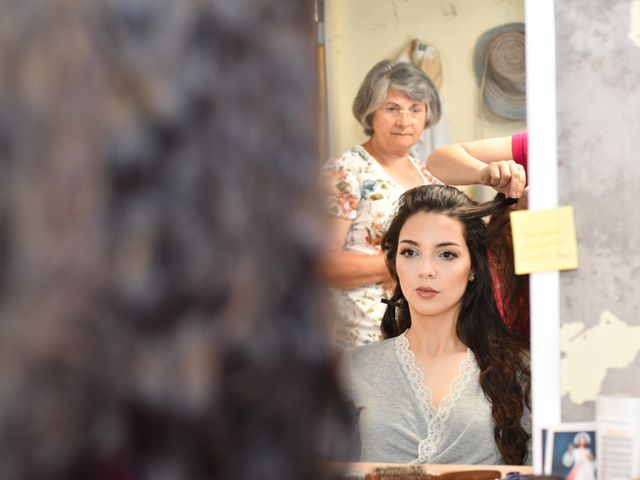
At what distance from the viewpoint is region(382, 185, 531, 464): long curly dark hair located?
147 cm

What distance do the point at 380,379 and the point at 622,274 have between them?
649mm

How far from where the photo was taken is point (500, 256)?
1.67 metres

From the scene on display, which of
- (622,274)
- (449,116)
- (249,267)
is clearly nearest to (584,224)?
(622,274)

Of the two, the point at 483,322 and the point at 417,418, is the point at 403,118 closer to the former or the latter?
the point at 483,322

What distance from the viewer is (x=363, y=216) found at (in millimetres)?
1891

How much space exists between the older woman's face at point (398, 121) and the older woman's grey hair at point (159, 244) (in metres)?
1.73

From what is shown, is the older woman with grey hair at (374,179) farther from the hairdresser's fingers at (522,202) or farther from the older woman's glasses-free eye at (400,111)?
the hairdresser's fingers at (522,202)

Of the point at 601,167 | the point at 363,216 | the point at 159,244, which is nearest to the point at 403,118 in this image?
the point at 363,216

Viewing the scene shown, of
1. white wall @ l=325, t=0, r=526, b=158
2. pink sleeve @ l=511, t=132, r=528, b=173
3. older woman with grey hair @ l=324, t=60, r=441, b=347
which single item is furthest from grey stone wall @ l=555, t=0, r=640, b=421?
white wall @ l=325, t=0, r=526, b=158

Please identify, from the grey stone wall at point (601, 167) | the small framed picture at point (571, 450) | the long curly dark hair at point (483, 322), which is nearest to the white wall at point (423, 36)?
the long curly dark hair at point (483, 322)

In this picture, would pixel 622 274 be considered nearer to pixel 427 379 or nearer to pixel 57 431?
pixel 427 379

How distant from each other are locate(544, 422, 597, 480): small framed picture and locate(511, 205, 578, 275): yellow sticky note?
197 millimetres

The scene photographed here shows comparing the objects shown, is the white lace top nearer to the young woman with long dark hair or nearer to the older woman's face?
the young woman with long dark hair

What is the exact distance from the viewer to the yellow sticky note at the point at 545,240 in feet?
3.41
